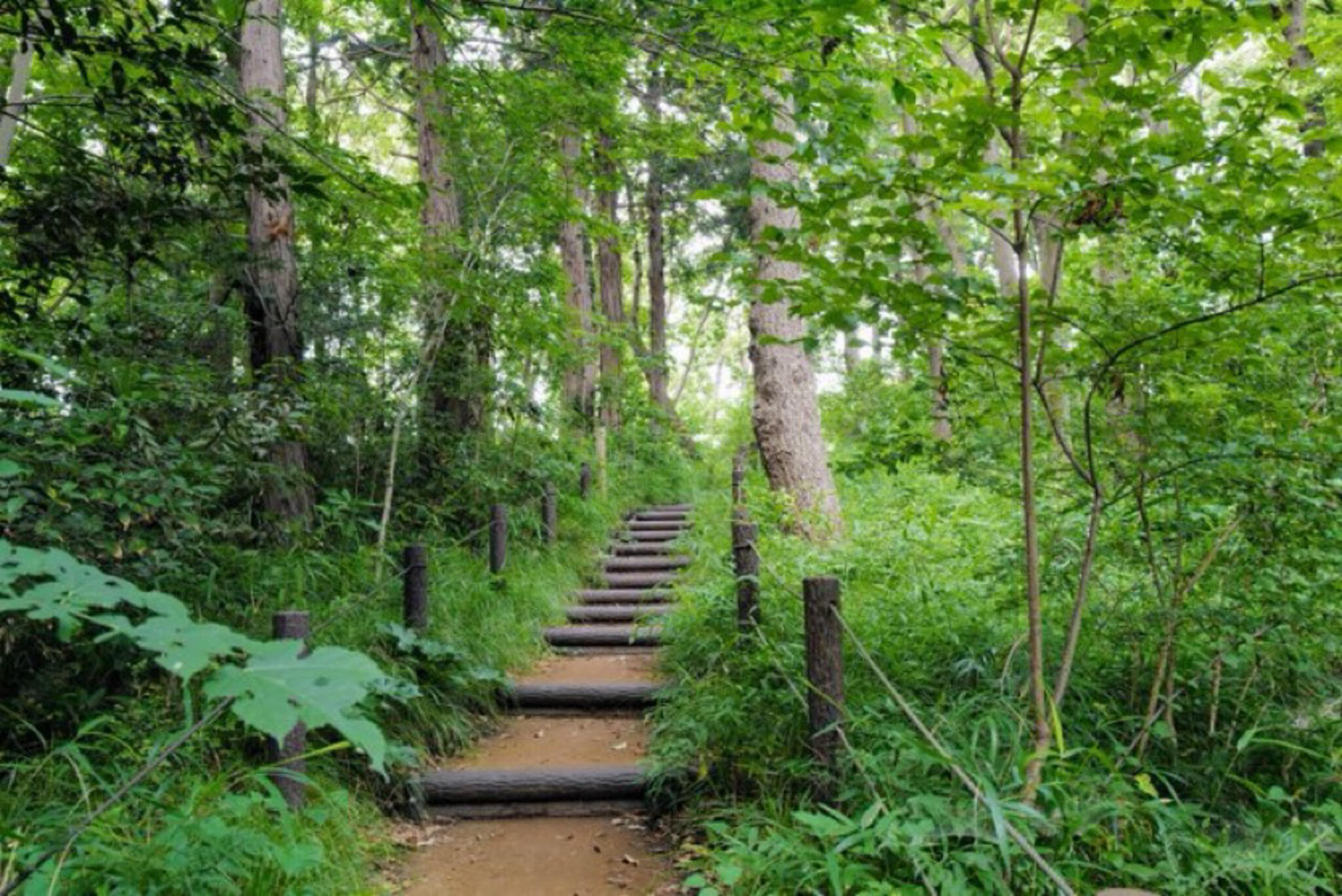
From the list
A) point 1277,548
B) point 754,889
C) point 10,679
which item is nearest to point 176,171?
point 10,679

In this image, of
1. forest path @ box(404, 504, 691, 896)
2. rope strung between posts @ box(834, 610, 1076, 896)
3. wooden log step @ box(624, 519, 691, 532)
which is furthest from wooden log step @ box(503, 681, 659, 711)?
wooden log step @ box(624, 519, 691, 532)

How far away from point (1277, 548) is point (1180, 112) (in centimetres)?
184

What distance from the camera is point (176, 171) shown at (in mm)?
3537

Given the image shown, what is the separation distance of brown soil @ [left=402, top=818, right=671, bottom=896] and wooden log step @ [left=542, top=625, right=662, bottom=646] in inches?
→ 89.5

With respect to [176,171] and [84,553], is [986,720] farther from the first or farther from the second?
[176,171]

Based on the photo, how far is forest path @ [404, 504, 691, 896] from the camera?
371cm

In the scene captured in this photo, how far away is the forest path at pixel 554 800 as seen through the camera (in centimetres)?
371

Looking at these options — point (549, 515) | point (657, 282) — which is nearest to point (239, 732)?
point (549, 515)

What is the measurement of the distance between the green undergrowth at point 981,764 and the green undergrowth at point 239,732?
1.32 m

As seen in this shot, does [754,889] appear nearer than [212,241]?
Yes

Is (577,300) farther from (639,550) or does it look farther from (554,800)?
(554,800)

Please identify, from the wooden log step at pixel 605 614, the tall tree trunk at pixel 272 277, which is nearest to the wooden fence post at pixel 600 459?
the wooden log step at pixel 605 614

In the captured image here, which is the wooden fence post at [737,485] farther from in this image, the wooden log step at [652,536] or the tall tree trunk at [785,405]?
the wooden log step at [652,536]

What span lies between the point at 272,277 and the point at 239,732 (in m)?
3.73
